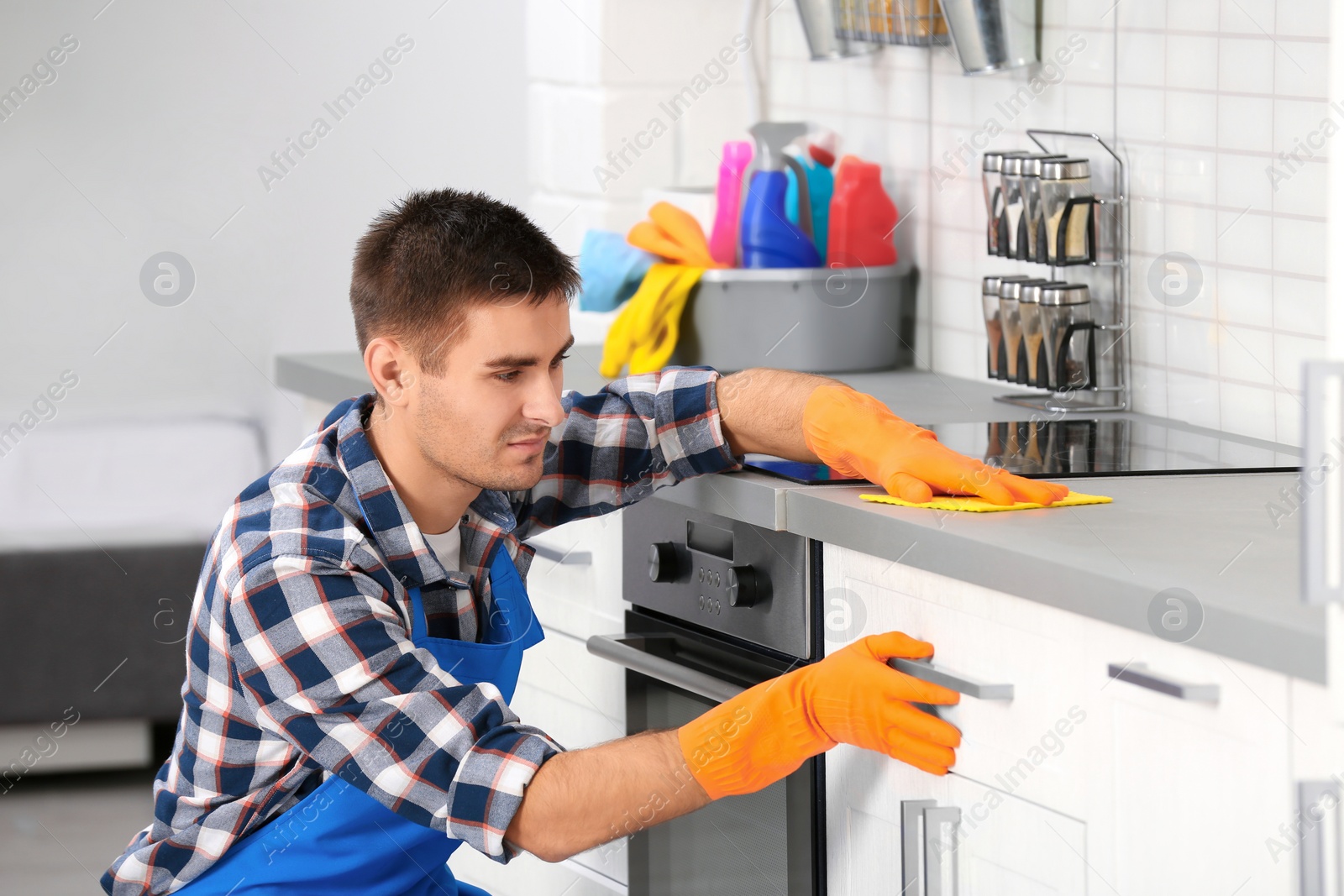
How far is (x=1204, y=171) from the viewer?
1737 millimetres

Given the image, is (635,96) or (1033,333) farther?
(635,96)

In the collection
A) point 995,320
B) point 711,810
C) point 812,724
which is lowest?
point 711,810

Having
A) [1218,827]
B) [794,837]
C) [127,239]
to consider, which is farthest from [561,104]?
[127,239]

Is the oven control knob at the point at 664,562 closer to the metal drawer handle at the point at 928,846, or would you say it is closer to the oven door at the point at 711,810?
the oven door at the point at 711,810

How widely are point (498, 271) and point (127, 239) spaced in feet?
11.0

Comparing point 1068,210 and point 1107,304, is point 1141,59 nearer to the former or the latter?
point 1068,210

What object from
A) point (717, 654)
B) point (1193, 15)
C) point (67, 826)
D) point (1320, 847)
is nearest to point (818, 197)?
point (1193, 15)

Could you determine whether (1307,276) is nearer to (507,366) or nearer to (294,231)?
(507,366)

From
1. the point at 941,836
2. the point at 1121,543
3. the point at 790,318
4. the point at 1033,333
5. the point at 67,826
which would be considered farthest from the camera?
the point at 67,826

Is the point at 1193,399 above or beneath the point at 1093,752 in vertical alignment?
above

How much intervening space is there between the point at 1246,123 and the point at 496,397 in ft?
2.83

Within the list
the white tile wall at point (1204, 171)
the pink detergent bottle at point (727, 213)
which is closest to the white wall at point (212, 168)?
the pink detergent bottle at point (727, 213)

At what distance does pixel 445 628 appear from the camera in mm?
1476

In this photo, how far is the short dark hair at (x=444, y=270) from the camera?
53.4 inches
